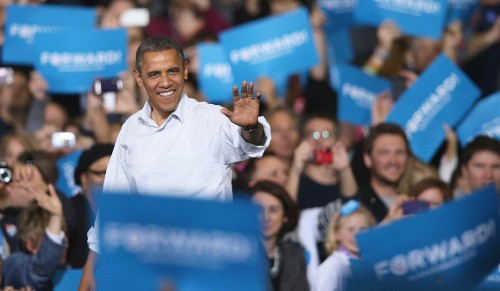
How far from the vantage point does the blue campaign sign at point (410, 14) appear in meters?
9.12

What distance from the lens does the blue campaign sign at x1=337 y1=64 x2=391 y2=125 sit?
8820 millimetres

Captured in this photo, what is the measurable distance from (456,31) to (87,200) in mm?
3980

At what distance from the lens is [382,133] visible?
771 cm

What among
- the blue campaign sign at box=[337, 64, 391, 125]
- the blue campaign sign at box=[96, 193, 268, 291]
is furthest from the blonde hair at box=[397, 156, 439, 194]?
the blue campaign sign at box=[96, 193, 268, 291]

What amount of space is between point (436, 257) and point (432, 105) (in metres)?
3.26

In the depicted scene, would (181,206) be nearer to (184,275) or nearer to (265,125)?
(184,275)

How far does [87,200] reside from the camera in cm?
708

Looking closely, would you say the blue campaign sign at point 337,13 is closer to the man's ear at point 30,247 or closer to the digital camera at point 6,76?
the digital camera at point 6,76

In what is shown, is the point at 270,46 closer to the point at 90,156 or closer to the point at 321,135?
the point at 321,135

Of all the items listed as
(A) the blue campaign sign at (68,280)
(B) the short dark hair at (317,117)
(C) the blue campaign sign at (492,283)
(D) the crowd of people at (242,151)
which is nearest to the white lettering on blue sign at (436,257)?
(C) the blue campaign sign at (492,283)

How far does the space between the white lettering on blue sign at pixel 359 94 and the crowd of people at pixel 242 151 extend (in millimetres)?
77

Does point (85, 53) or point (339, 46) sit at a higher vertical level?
point (85, 53)

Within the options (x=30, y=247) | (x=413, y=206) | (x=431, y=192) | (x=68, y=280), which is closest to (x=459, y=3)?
(x=431, y=192)

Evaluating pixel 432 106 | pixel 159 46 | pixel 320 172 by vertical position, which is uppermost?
pixel 159 46
